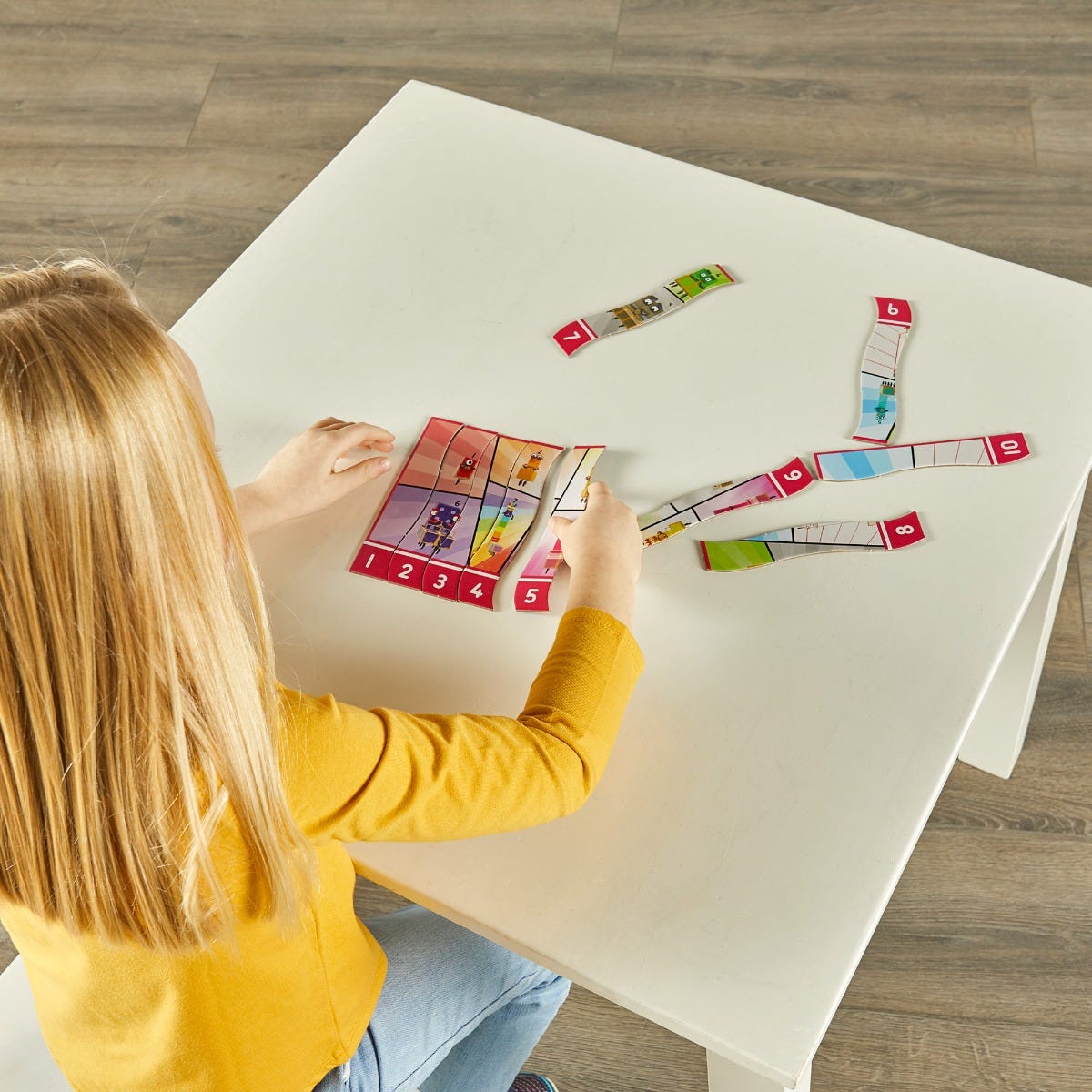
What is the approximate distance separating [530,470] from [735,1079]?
0.50 metres

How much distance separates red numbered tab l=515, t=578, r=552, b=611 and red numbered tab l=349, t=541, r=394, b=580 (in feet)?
0.36

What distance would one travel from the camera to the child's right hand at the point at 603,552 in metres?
0.91

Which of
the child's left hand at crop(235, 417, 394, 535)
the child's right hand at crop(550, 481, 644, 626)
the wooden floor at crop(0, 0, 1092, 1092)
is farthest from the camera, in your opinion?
the wooden floor at crop(0, 0, 1092, 1092)

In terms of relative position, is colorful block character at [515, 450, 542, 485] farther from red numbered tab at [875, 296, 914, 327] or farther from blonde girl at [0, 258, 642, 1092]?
red numbered tab at [875, 296, 914, 327]

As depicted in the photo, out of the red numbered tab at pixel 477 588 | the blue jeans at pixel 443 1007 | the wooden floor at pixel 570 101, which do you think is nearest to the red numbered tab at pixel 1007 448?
the red numbered tab at pixel 477 588

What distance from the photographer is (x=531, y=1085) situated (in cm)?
133

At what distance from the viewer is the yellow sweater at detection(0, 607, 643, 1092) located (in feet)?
2.56

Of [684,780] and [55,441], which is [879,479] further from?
[55,441]

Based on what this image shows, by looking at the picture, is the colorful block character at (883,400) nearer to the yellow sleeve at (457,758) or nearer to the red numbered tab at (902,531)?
the red numbered tab at (902,531)

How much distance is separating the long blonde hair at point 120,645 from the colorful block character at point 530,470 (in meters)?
0.32


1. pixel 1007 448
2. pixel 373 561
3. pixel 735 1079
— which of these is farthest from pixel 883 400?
pixel 735 1079

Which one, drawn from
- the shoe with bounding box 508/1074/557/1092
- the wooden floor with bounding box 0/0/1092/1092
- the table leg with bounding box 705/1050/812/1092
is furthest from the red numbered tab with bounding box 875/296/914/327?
the shoe with bounding box 508/1074/557/1092

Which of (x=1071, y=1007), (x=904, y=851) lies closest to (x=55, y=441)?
(x=904, y=851)

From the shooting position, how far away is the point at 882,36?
246 centimetres
